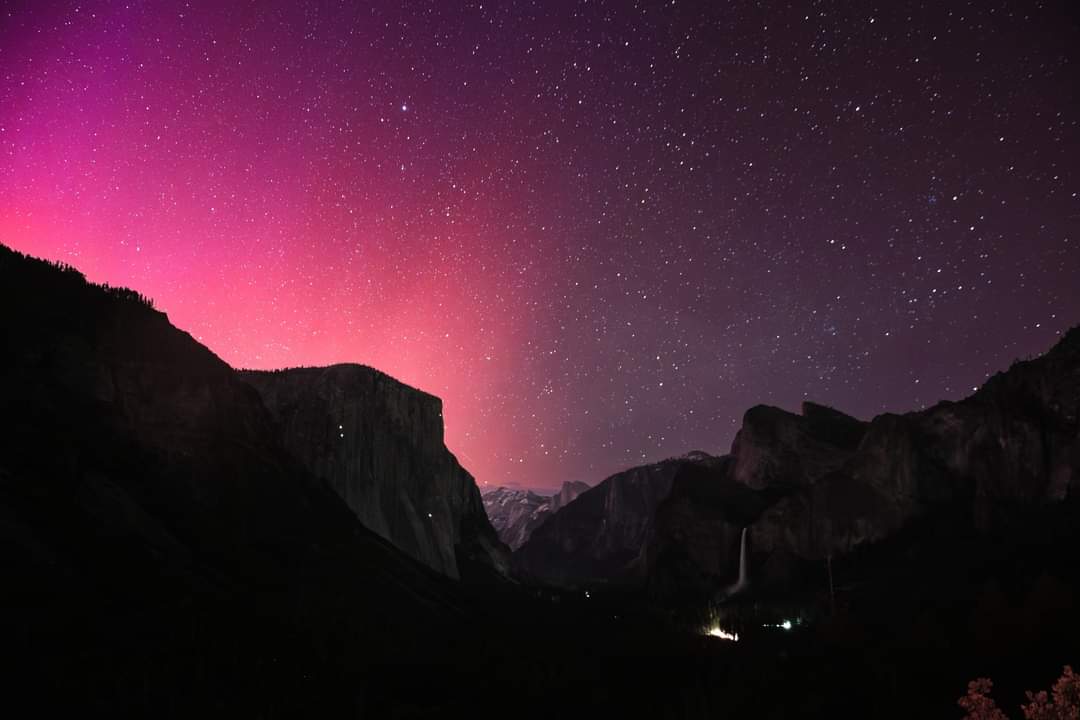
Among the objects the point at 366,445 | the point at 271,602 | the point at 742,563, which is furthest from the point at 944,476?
the point at 271,602

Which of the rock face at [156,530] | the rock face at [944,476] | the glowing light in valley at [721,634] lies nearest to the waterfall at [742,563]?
the rock face at [944,476]

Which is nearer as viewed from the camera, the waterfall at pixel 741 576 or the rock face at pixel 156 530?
the rock face at pixel 156 530

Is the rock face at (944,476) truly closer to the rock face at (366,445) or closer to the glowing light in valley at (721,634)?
the glowing light in valley at (721,634)

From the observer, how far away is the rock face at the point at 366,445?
161m

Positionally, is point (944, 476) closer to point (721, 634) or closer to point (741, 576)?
point (741, 576)

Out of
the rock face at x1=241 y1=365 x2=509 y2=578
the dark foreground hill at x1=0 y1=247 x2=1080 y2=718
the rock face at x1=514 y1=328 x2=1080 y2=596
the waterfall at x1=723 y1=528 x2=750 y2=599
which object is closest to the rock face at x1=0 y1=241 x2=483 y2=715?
the dark foreground hill at x1=0 y1=247 x2=1080 y2=718

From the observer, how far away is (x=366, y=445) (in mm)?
172125

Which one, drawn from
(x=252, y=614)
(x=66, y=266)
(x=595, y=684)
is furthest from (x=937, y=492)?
(x=66, y=266)

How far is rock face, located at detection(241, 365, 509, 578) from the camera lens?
527ft

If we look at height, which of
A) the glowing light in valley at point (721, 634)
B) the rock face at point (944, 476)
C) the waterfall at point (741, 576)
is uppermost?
the rock face at point (944, 476)

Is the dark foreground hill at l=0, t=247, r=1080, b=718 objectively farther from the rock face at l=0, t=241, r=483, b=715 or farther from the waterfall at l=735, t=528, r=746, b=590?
the waterfall at l=735, t=528, r=746, b=590

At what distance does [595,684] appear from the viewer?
101125 mm

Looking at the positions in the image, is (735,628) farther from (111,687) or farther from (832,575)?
(111,687)

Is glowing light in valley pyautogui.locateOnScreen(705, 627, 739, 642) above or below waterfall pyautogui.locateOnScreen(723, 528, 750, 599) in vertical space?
below
